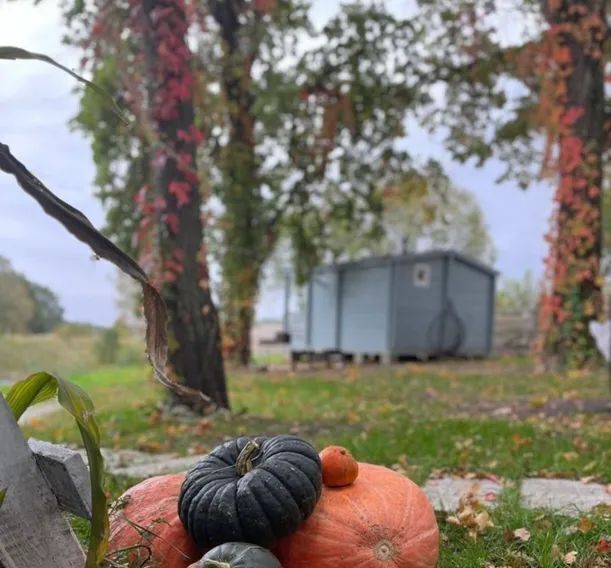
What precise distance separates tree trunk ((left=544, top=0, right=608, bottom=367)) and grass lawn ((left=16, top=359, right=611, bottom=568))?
893 millimetres

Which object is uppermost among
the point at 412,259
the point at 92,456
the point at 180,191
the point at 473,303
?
the point at 412,259

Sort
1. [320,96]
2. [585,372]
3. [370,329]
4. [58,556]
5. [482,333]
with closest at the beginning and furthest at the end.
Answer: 1. [58,556]
2. [585,372]
3. [320,96]
4. [370,329]
5. [482,333]

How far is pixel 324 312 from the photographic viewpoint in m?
22.0

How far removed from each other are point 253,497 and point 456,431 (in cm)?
378

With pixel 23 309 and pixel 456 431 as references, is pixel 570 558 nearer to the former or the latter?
pixel 456 431

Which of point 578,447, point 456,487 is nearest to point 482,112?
point 578,447

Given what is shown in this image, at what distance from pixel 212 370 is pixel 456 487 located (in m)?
3.93

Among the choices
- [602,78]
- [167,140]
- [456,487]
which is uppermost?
[602,78]

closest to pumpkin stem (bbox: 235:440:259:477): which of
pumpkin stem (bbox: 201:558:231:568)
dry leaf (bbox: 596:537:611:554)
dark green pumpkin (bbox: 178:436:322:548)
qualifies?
dark green pumpkin (bbox: 178:436:322:548)

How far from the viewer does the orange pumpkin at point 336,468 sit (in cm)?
245

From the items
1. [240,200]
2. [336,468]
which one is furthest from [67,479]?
[240,200]

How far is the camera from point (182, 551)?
7.73 feet

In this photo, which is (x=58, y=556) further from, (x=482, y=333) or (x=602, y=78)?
(x=482, y=333)

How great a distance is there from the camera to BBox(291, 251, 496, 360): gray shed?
19875 mm
